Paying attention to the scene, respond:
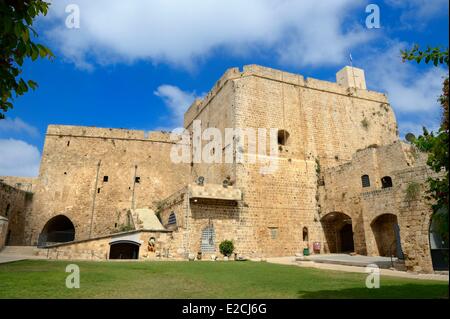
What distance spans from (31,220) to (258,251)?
53.8 feet

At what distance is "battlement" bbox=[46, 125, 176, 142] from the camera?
25.0 m

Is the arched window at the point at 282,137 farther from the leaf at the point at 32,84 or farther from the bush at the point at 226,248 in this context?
the leaf at the point at 32,84

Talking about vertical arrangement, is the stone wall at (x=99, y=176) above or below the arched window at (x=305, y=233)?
above

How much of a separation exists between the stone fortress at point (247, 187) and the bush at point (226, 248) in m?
0.39

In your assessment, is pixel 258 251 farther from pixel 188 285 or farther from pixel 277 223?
pixel 188 285

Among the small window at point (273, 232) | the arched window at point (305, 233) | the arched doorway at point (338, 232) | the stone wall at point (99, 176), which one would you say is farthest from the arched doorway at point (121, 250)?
the arched doorway at point (338, 232)

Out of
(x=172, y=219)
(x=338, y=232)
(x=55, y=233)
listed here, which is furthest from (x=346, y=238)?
(x=55, y=233)

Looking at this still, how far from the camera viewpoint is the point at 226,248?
1634 centimetres

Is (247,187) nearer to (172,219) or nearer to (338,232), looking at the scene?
(172,219)

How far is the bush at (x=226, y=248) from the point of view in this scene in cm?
1633

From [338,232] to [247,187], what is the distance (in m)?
6.98

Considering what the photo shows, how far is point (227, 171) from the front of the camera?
19.4 m

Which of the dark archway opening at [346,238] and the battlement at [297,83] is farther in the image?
the battlement at [297,83]
